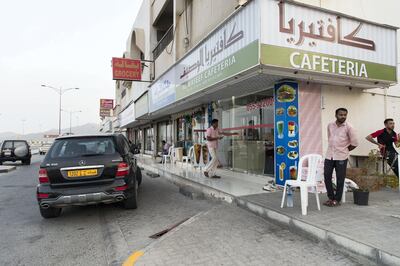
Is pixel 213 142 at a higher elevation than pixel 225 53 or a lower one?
lower

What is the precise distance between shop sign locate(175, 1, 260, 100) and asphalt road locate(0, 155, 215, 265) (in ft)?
10.6

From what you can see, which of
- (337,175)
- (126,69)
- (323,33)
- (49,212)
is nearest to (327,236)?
(337,175)

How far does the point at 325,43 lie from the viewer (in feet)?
20.1

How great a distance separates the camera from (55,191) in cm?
512

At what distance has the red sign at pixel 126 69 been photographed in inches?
713

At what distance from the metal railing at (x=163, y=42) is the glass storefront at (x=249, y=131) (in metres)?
6.76

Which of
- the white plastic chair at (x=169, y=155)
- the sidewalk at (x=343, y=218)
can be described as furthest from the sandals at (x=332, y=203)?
the white plastic chair at (x=169, y=155)

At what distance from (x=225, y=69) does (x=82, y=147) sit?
12.1ft

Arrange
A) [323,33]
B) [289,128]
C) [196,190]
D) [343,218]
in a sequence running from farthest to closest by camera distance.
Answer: [196,190]
[289,128]
[323,33]
[343,218]

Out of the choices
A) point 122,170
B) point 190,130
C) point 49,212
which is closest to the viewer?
point 122,170

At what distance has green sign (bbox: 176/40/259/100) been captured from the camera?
5746 millimetres

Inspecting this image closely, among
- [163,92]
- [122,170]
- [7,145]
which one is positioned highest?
[163,92]

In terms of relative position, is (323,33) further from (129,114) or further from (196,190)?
(129,114)

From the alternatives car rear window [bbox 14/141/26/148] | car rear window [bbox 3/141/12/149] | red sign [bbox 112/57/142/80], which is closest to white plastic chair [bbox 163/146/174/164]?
red sign [bbox 112/57/142/80]
